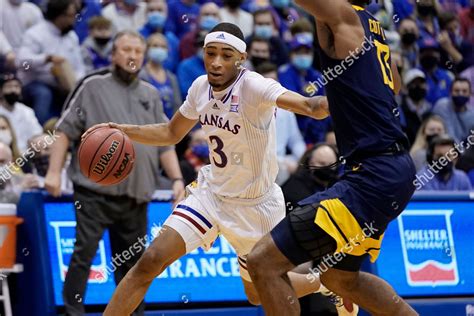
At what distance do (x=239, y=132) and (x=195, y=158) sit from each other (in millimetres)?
4021

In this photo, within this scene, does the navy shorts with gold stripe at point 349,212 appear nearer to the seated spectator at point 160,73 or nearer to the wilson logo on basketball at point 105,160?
the wilson logo on basketball at point 105,160

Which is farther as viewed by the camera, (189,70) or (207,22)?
(207,22)

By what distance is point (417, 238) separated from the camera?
945cm

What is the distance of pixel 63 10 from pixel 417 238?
519 cm

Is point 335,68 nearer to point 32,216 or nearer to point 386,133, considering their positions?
point 386,133

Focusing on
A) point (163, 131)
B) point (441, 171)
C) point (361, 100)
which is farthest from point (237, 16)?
point (361, 100)

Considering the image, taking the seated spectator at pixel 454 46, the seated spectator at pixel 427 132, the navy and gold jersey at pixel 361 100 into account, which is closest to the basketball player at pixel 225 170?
the navy and gold jersey at pixel 361 100

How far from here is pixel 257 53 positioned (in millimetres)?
12625

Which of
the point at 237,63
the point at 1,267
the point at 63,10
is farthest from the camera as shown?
the point at 63,10

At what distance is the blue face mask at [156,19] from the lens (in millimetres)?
12547

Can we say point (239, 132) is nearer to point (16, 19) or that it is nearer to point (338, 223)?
point (338, 223)

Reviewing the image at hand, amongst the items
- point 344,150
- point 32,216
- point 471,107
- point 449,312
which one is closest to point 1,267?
point 32,216

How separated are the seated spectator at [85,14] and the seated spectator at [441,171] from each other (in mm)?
4721

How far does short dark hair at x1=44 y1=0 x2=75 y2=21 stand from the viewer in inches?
458
